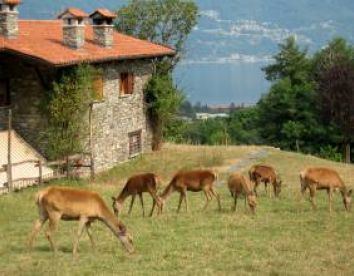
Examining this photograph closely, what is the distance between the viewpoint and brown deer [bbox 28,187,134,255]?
14195mm

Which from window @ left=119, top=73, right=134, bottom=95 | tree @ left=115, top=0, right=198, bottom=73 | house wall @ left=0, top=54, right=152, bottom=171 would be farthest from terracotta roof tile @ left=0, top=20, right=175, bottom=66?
tree @ left=115, top=0, right=198, bottom=73

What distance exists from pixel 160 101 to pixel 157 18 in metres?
12.1

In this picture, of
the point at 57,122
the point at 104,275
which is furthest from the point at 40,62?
the point at 104,275

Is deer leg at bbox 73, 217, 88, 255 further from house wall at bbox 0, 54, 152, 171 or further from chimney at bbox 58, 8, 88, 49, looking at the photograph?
chimney at bbox 58, 8, 88, 49

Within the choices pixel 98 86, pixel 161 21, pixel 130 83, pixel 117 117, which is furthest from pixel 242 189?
pixel 161 21

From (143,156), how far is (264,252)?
2355cm

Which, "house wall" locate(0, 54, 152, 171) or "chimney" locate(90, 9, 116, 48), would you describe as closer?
"house wall" locate(0, 54, 152, 171)

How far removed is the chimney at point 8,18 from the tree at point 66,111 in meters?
2.80

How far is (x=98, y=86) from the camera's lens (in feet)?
108

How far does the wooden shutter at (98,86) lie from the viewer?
3206cm

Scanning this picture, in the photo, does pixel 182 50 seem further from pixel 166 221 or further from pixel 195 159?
pixel 166 221

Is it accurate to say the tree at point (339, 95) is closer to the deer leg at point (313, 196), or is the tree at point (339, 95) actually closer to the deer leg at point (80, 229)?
the deer leg at point (313, 196)

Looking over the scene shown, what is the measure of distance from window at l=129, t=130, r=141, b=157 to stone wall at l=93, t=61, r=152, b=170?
0.27 meters

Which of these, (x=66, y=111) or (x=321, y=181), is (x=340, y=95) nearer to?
(x=66, y=111)
